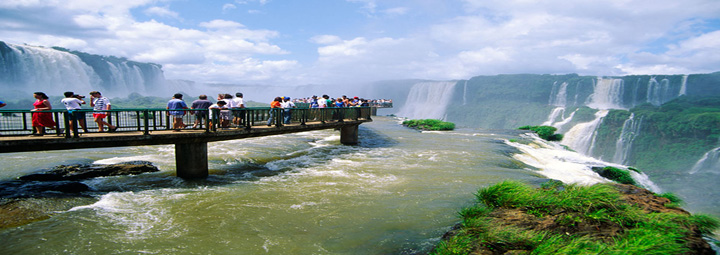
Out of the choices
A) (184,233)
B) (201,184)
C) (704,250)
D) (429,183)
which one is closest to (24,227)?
(184,233)

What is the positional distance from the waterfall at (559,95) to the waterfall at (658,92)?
18229 mm

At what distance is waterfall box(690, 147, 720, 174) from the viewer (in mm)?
35903

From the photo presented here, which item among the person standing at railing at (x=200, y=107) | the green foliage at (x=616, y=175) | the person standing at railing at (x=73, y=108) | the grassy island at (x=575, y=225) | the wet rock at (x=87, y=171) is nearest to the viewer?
the grassy island at (x=575, y=225)

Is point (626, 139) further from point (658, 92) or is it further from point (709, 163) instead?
point (658, 92)

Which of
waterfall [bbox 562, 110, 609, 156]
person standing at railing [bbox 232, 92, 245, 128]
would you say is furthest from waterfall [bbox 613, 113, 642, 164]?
person standing at railing [bbox 232, 92, 245, 128]

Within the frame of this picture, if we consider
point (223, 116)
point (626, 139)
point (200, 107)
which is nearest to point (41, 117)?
point (200, 107)

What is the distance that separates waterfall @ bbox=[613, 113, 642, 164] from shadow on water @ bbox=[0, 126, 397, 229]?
1769 inches

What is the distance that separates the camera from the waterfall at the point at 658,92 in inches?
2648

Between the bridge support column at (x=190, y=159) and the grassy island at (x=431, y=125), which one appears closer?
the bridge support column at (x=190, y=159)

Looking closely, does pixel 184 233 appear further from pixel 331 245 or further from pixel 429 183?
pixel 429 183

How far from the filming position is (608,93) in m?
71.8

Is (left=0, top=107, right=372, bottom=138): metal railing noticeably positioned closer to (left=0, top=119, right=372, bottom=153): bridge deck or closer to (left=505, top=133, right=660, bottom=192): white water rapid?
(left=0, top=119, right=372, bottom=153): bridge deck

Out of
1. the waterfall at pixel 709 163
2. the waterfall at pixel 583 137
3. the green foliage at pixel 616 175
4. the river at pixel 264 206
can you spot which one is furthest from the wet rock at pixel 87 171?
the waterfall at pixel 583 137

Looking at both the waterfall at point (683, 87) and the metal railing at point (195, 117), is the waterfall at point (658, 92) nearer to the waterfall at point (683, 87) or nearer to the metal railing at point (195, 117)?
the waterfall at point (683, 87)
